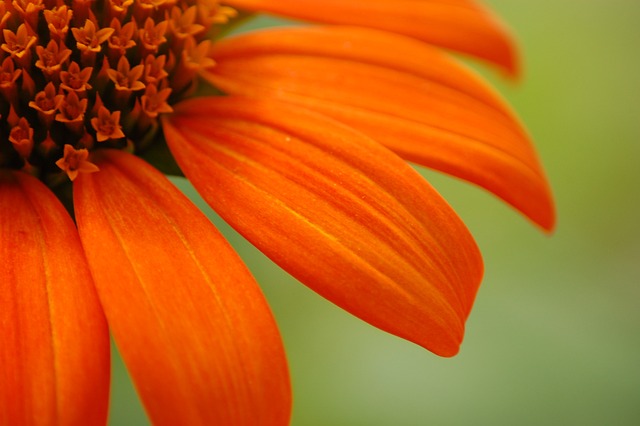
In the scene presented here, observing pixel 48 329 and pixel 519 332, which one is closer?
pixel 48 329

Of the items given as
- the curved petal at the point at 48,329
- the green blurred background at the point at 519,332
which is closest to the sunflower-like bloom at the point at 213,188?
the curved petal at the point at 48,329

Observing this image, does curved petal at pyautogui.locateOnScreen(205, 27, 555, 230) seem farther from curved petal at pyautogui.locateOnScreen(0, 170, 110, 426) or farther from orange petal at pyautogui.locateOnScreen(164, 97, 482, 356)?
curved petal at pyautogui.locateOnScreen(0, 170, 110, 426)

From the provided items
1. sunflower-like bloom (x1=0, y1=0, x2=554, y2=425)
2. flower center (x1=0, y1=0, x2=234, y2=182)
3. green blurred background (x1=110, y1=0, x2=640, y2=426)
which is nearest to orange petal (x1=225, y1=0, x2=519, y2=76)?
sunflower-like bloom (x1=0, y1=0, x2=554, y2=425)

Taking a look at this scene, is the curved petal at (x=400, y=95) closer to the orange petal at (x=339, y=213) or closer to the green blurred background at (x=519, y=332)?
the orange petal at (x=339, y=213)

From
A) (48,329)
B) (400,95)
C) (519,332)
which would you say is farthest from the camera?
(519,332)

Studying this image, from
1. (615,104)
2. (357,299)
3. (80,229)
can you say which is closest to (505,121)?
(357,299)

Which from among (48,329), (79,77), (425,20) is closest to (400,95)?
(425,20)

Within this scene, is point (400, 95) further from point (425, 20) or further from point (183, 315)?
point (183, 315)
